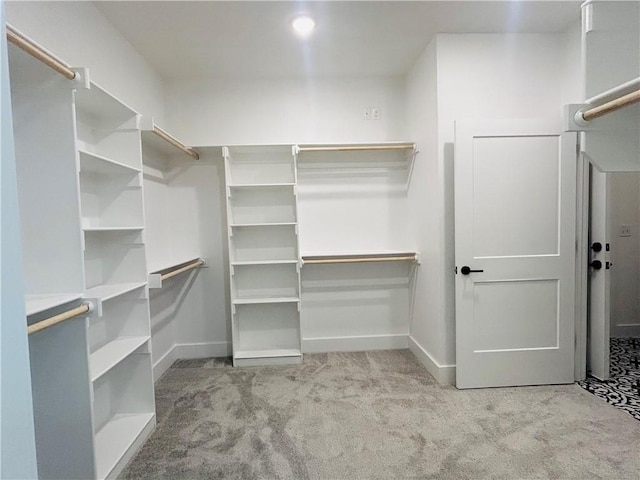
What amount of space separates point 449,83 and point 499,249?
130 cm

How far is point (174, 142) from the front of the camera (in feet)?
8.63

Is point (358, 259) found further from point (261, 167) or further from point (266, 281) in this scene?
point (261, 167)

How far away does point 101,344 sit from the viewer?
1995 mm

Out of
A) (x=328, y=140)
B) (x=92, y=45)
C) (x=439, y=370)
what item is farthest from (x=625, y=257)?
(x=92, y=45)

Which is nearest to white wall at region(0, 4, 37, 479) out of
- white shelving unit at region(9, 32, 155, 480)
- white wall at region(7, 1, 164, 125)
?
white shelving unit at region(9, 32, 155, 480)

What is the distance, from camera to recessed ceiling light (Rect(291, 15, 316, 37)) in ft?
7.50

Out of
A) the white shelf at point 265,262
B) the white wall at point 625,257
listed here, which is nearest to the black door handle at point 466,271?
the white shelf at point 265,262

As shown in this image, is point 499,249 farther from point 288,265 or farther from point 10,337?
point 10,337

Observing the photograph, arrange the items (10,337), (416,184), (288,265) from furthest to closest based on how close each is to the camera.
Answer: (288,265) < (416,184) < (10,337)

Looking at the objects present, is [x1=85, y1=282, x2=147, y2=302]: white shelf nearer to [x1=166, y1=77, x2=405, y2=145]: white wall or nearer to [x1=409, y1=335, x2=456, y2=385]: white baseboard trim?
[x1=166, y1=77, x2=405, y2=145]: white wall

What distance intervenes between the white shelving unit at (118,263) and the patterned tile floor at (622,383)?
10.0 ft

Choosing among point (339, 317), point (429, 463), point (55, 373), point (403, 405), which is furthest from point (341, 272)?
point (55, 373)

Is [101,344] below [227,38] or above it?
below

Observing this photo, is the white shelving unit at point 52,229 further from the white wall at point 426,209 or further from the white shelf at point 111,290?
the white wall at point 426,209
